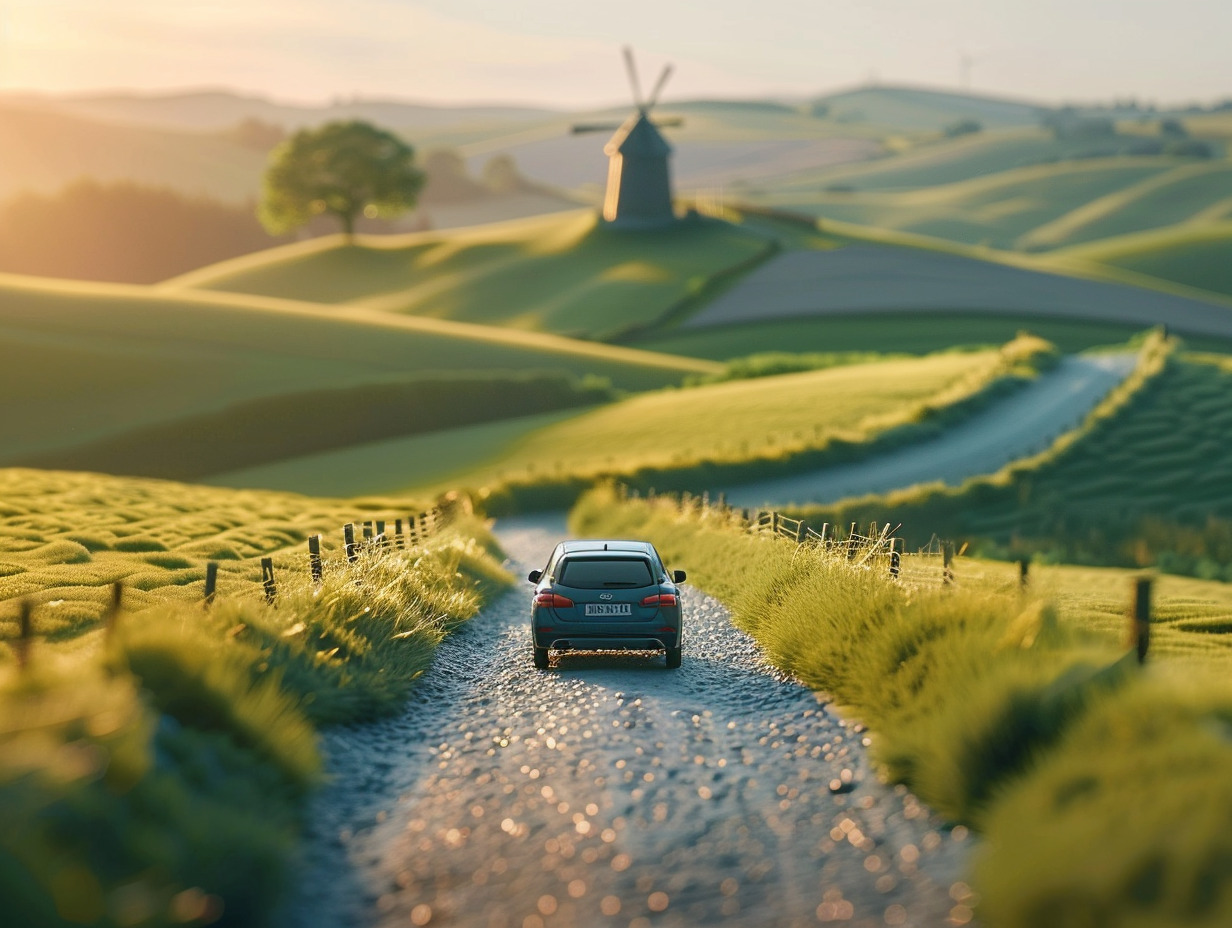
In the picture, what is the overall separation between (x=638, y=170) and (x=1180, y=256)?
65.8 meters

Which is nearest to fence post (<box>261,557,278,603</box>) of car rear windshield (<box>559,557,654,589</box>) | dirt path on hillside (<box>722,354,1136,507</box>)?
car rear windshield (<box>559,557,654,589</box>)

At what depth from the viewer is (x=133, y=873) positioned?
677 centimetres

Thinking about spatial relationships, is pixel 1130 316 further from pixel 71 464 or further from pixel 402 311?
pixel 71 464

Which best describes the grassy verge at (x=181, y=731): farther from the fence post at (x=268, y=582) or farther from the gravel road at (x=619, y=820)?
the gravel road at (x=619, y=820)

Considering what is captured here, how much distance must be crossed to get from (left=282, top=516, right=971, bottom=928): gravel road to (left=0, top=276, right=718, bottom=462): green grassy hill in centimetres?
4134

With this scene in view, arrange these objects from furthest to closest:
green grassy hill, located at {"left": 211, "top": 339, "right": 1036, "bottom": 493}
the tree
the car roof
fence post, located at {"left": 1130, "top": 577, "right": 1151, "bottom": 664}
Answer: the tree → green grassy hill, located at {"left": 211, "top": 339, "right": 1036, "bottom": 493} → the car roof → fence post, located at {"left": 1130, "top": 577, "right": 1151, "bottom": 664}

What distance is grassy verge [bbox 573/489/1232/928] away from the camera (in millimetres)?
6453

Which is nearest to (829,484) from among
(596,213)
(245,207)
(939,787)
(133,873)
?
(939,787)

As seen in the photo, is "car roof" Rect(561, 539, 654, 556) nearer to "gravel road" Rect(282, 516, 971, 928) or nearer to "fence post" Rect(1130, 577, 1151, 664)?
"gravel road" Rect(282, 516, 971, 928)

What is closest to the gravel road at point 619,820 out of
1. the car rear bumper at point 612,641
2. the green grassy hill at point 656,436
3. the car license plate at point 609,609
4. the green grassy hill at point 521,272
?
the car rear bumper at point 612,641

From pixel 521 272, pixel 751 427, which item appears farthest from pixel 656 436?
pixel 521 272

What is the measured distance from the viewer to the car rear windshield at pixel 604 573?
15.1m

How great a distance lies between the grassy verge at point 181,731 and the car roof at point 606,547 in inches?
80.5

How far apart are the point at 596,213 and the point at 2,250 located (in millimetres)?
70195
